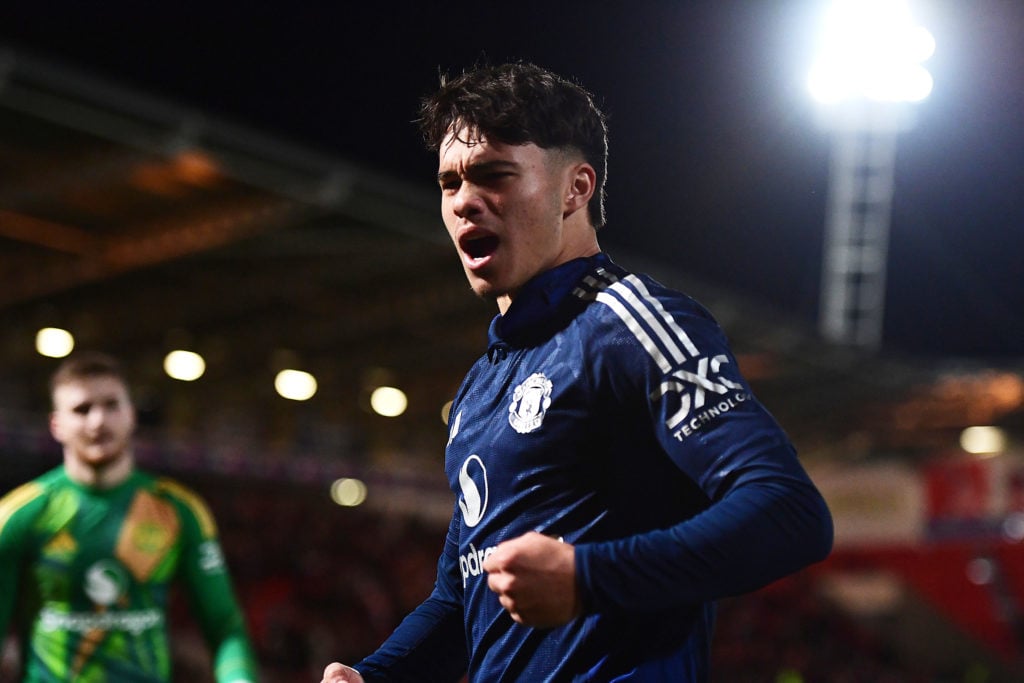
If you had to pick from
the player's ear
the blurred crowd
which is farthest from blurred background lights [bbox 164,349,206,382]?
the player's ear

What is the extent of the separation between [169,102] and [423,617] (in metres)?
10.4

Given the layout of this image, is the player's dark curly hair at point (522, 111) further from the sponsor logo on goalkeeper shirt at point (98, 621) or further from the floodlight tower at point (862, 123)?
the floodlight tower at point (862, 123)

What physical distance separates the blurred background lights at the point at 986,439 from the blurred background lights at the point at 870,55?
10.2m

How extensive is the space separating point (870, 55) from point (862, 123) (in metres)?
5.37

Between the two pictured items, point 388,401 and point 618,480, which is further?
point 388,401

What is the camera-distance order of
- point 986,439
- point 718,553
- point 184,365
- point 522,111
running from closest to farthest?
1. point 718,553
2. point 522,111
3. point 184,365
4. point 986,439

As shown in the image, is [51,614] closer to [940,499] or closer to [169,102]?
[169,102]

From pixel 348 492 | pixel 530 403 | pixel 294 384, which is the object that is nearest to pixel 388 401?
pixel 348 492

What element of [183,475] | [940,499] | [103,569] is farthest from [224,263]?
[940,499]

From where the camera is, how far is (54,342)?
2064cm

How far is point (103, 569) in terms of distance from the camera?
491cm

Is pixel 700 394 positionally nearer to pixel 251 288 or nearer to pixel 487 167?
pixel 487 167

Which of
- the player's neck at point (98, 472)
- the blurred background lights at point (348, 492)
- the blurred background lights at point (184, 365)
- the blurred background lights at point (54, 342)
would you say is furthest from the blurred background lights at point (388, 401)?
the player's neck at point (98, 472)

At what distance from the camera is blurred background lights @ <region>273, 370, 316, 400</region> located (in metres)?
23.3
